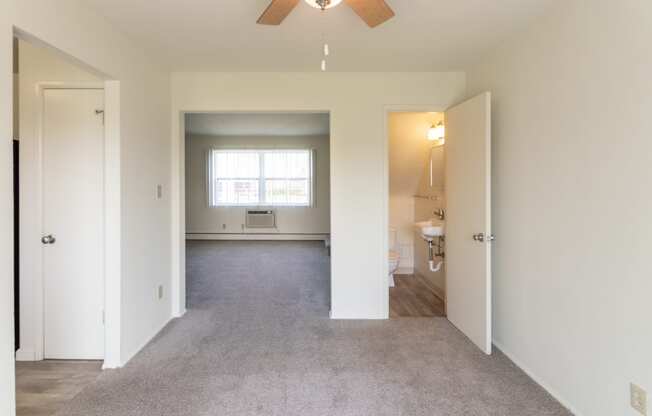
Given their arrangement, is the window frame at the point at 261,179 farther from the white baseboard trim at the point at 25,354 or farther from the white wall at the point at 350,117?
the white baseboard trim at the point at 25,354

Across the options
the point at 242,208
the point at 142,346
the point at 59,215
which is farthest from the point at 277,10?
the point at 242,208

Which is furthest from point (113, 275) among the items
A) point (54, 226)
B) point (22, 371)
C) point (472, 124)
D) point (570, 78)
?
point (570, 78)

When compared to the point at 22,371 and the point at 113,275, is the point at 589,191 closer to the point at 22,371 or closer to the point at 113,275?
the point at 113,275

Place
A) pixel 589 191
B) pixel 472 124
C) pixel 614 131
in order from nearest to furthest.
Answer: pixel 614 131 → pixel 589 191 → pixel 472 124

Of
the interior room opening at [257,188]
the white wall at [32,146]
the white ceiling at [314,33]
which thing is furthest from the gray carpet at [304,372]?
the interior room opening at [257,188]

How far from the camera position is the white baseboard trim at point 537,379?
2.01 meters

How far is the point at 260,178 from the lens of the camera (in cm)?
839

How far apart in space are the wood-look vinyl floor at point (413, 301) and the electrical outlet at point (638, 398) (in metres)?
1.93

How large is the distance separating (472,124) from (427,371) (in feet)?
6.05

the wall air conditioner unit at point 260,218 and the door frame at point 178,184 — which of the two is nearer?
the door frame at point 178,184

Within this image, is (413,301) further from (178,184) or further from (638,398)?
(178,184)

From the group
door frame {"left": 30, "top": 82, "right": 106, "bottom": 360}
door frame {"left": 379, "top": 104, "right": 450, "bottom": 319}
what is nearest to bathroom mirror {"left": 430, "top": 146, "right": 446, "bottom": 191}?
door frame {"left": 379, "top": 104, "right": 450, "bottom": 319}

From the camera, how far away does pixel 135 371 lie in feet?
8.01

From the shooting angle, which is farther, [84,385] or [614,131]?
[84,385]
